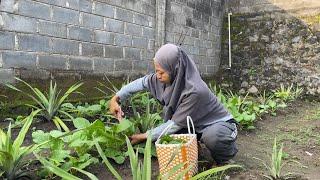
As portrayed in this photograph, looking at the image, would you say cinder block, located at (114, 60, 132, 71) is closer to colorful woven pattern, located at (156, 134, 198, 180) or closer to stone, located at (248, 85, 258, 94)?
colorful woven pattern, located at (156, 134, 198, 180)

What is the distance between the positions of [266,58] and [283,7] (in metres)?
1.15

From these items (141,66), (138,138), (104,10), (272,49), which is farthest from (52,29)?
(272,49)

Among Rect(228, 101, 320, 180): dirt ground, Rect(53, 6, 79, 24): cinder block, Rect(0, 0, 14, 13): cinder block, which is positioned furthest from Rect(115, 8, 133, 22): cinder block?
Rect(228, 101, 320, 180): dirt ground

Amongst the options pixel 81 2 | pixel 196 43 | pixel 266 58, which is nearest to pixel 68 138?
pixel 81 2

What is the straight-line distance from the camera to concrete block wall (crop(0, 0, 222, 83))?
3.89 meters

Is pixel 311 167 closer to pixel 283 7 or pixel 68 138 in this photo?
pixel 68 138

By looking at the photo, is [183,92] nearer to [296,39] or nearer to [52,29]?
[52,29]

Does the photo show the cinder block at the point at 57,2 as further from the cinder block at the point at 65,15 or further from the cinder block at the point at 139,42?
the cinder block at the point at 139,42

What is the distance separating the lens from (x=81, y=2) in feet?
15.4

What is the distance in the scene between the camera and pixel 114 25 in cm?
528

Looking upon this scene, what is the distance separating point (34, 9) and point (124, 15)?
1.67 m

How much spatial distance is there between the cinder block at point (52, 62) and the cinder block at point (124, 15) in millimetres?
1237

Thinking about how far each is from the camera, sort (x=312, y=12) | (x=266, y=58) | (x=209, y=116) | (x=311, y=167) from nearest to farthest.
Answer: (x=209, y=116) → (x=311, y=167) → (x=312, y=12) → (x=266, y=58)

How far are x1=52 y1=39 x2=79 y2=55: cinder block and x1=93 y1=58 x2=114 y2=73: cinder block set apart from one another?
1.29ft
